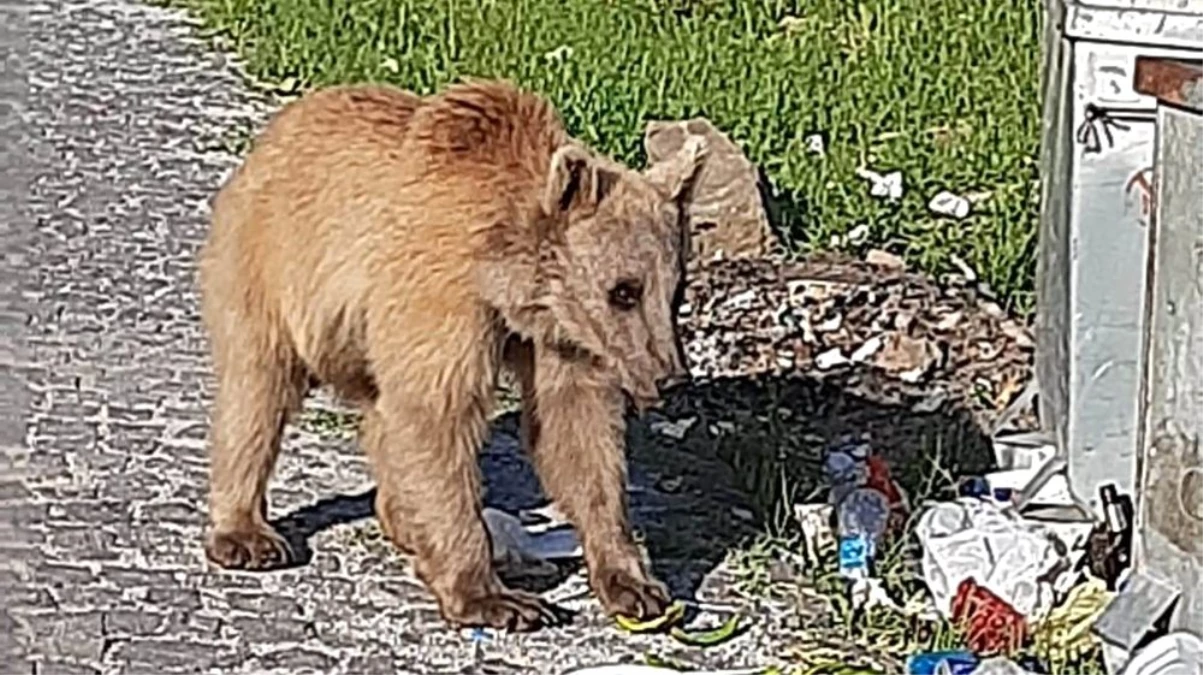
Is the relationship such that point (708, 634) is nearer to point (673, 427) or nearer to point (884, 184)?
point (673, 427)

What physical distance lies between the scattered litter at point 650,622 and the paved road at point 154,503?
3 cm

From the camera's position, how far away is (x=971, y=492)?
24.2ft

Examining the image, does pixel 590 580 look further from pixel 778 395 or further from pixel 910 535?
pixel 778 395

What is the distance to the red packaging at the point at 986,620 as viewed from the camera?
6.46 m

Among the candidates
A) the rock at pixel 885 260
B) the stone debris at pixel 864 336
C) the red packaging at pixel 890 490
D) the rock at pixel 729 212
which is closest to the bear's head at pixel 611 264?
the red packaging at pixel 890 490

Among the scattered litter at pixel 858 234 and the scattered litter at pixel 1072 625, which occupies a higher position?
the scattered litter at pixel 1072 625

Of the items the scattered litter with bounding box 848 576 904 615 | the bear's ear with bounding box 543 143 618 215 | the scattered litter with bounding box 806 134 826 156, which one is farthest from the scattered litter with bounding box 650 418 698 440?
the scattered litter with bounding box 806 134 826 156

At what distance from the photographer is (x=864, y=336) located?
8672 mm

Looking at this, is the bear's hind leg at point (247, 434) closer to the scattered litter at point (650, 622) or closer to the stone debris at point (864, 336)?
the scattered litter at point (650, 622)

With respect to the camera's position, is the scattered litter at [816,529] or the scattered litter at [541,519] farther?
the scattered litter at [541,519]

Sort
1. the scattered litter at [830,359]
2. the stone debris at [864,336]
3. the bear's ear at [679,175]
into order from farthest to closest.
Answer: the scattered litter at [830,359]
the stone debris at [864,336]
the bear's ear at [679,175]

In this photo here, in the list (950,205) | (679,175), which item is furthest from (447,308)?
(950,205)

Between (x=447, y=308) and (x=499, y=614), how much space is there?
694 mm

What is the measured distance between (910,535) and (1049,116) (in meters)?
1.07
